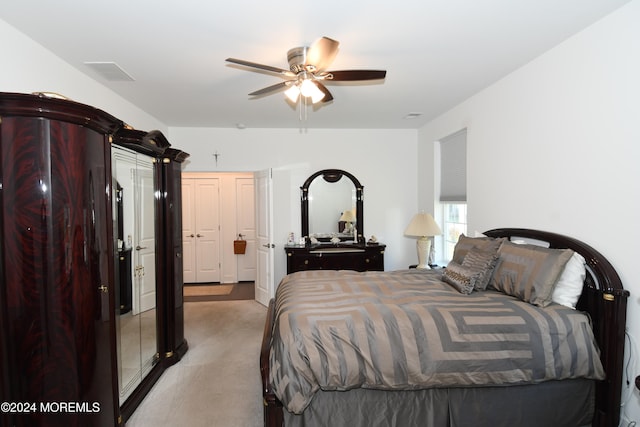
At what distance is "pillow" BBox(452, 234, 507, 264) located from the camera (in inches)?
111

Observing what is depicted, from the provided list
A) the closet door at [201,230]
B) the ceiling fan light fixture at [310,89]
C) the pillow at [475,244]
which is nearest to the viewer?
the ceiling fan light fixture at [310,89]

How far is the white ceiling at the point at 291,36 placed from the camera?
1993mm

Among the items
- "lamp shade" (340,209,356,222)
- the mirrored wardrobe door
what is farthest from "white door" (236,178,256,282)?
the mirrored wardrobe door

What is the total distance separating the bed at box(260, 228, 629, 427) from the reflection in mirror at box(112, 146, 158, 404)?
119 centimetres

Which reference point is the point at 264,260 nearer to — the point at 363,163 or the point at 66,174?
the point at 363,163

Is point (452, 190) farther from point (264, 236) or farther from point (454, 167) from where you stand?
point (264, 236)

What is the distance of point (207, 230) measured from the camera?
263 inches

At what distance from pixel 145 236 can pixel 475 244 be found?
2931 mm

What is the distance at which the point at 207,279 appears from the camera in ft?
22.0

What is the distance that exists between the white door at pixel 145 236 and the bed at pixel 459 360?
1341 mm

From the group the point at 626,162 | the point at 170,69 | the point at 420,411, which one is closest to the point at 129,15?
the point at 170,69

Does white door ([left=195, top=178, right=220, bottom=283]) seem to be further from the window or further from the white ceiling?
the window

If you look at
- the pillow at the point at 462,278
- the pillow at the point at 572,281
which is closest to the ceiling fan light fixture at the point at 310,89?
the pillow at the point at 462,278

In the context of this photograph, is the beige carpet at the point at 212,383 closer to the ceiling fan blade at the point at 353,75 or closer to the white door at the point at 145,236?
the white door at the point at 145,236
